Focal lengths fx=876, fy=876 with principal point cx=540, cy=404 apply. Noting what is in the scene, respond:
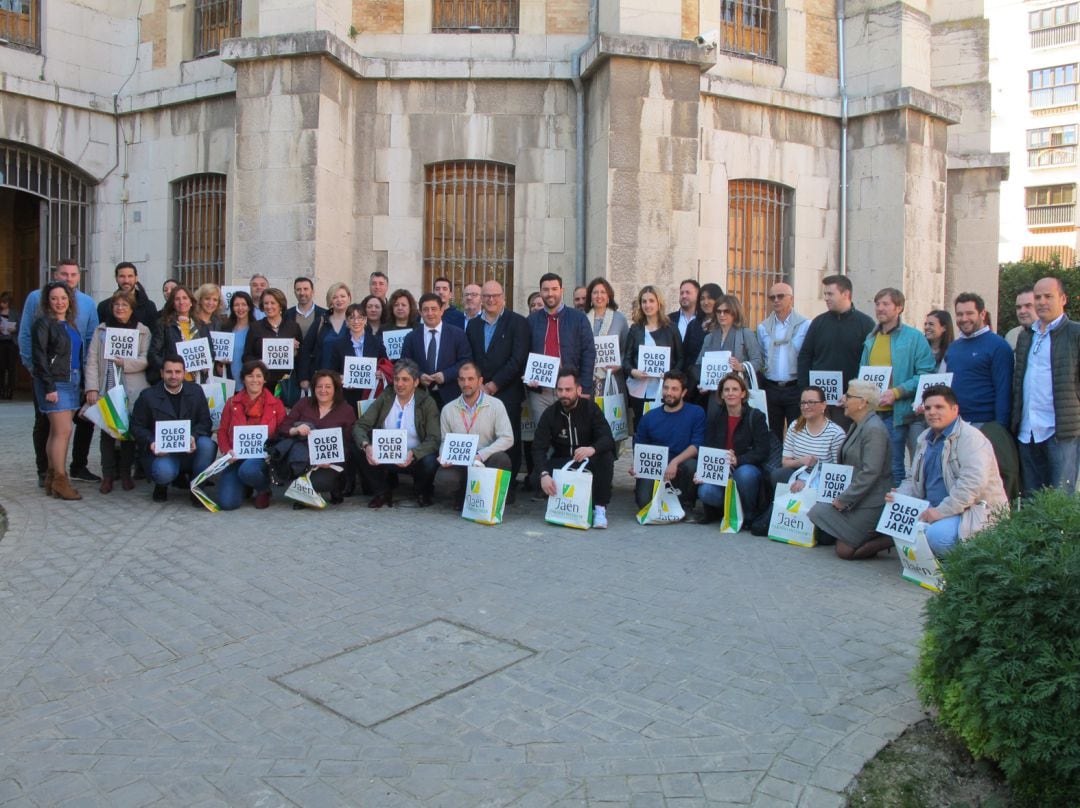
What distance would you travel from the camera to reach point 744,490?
764cm

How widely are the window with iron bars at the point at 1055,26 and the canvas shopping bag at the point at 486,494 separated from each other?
5946 centimetres

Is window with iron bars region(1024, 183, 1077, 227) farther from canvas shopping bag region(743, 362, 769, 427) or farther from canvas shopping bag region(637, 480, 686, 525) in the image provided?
canvas shopping bag region(637, 480, 686, 525)

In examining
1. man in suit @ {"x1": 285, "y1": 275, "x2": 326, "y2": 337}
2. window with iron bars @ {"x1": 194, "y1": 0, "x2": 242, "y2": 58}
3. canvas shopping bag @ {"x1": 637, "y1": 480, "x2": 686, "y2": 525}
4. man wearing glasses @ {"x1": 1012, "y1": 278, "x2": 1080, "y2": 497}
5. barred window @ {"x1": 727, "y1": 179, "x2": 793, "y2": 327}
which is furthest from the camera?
barred window @ {"x1": 727, "y1": 179, "x2": 793, "y2": 327}

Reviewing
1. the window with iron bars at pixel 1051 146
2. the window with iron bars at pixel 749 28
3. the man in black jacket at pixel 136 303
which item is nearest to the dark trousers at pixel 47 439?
the man in black jacket at pixel 136 303

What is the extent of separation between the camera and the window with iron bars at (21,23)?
47.6 ft

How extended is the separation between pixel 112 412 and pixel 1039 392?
8122mm

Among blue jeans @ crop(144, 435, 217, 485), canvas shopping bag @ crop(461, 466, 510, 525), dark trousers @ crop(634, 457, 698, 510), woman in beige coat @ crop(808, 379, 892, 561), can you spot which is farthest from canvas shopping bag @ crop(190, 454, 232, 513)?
woman in beige coat @ crop(808, 379, 892, 561)

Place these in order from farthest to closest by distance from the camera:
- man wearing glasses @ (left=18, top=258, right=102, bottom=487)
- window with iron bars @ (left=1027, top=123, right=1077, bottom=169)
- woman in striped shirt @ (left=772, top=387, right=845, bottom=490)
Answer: window with iron bars @ (left=1027, top=123, right=1077, bottom=169) < man wearing glasses @ (left=18, top=258, right=102, bottom=487) < woman in striped shirt @ (left=772, top=387, right=845, bottom=490)

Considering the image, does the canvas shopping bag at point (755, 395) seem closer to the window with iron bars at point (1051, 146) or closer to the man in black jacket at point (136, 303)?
the man in black jacket at point (136, 303)

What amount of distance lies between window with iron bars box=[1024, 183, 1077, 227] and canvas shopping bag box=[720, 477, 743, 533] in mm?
54540

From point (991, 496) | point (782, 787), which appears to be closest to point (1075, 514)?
point (782, 787)

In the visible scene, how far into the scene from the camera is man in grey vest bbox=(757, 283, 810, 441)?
8531 mm

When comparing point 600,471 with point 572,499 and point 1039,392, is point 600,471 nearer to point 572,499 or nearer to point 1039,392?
point 572,499

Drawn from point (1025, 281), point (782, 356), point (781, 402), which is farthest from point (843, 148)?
point (1025, 281)
